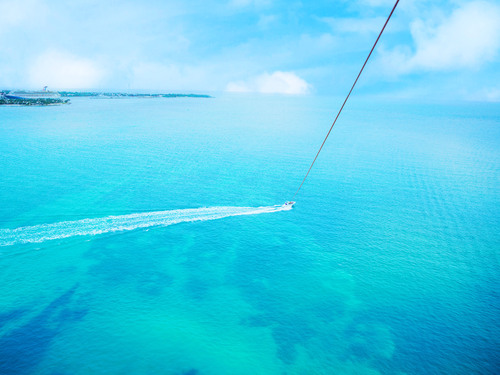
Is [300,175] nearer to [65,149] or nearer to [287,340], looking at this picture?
[287,340]

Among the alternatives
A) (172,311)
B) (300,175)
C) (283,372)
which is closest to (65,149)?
(300,175)

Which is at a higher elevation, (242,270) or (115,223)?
(115,223)

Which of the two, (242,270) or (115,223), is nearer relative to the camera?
(242,270)

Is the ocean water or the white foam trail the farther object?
the white foam trail

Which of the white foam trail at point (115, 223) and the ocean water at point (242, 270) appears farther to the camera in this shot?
the white foam trail at point (115, 223)
